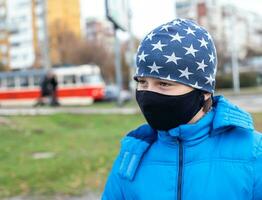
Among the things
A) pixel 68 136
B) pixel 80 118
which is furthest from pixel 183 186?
pixel 80 118

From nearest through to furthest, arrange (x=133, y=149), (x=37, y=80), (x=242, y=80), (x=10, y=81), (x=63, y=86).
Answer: (x=133, y=149) → (x=63, y=86) → (x=37, y=80) → (x=10, y=81) → (x=242, y=80)

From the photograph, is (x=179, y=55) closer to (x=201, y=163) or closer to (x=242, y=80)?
(x=201, y=163)

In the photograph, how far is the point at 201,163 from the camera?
200 centimetres

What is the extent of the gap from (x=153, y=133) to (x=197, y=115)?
201 millimetres

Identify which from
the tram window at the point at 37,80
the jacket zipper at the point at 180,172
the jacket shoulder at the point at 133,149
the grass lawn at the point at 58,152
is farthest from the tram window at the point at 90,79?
the jacket zipper at the point at 180,172

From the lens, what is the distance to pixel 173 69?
6.77 ft

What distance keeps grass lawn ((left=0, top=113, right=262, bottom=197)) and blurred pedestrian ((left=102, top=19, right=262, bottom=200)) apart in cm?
478

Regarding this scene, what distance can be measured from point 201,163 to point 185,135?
0.12m

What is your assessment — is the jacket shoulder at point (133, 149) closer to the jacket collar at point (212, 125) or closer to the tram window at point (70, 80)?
the jacket collar at point (212, 125)

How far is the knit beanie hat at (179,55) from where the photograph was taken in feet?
6.79

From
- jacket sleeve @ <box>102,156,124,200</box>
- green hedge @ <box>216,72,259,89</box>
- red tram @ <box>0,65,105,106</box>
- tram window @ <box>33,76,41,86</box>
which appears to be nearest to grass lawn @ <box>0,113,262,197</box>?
jacket sleeve @ <box>102,156,124,200</box>

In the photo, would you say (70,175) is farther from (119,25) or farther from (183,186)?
(119,25)

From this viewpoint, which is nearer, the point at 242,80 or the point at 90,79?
the point at 90,79

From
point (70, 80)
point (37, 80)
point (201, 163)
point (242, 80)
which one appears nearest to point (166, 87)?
point (201, 163)
